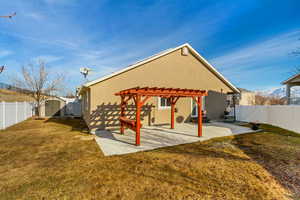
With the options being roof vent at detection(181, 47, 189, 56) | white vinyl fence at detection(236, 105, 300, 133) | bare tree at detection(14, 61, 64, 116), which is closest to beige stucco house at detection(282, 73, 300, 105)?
white vinyl fence at detection(236, 105, 300, 133)

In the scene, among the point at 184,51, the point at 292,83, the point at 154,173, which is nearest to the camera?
the point at 154,173

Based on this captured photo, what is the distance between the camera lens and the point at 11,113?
9.96m

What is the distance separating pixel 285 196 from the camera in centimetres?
264

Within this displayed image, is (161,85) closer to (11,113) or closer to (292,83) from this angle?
(11,113)

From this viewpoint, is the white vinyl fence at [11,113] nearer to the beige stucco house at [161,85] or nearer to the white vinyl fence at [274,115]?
the beige stucco house at [161,85]

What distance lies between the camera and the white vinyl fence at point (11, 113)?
8.70 meters

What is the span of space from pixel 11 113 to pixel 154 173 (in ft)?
39.8

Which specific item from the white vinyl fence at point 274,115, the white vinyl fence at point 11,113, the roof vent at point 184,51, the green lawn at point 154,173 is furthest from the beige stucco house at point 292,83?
the white vinyl fence at point 11,113

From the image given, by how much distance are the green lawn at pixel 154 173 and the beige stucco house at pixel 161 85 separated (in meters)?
3.25

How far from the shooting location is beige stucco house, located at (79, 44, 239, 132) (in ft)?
26.9

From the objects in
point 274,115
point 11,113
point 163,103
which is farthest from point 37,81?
point 274,115

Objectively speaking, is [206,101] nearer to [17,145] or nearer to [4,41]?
[17,145]

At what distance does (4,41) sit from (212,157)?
16734 millimetres

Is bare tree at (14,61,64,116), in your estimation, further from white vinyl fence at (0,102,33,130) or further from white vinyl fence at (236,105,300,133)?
white vinyl fence at (236,105,300,133)
